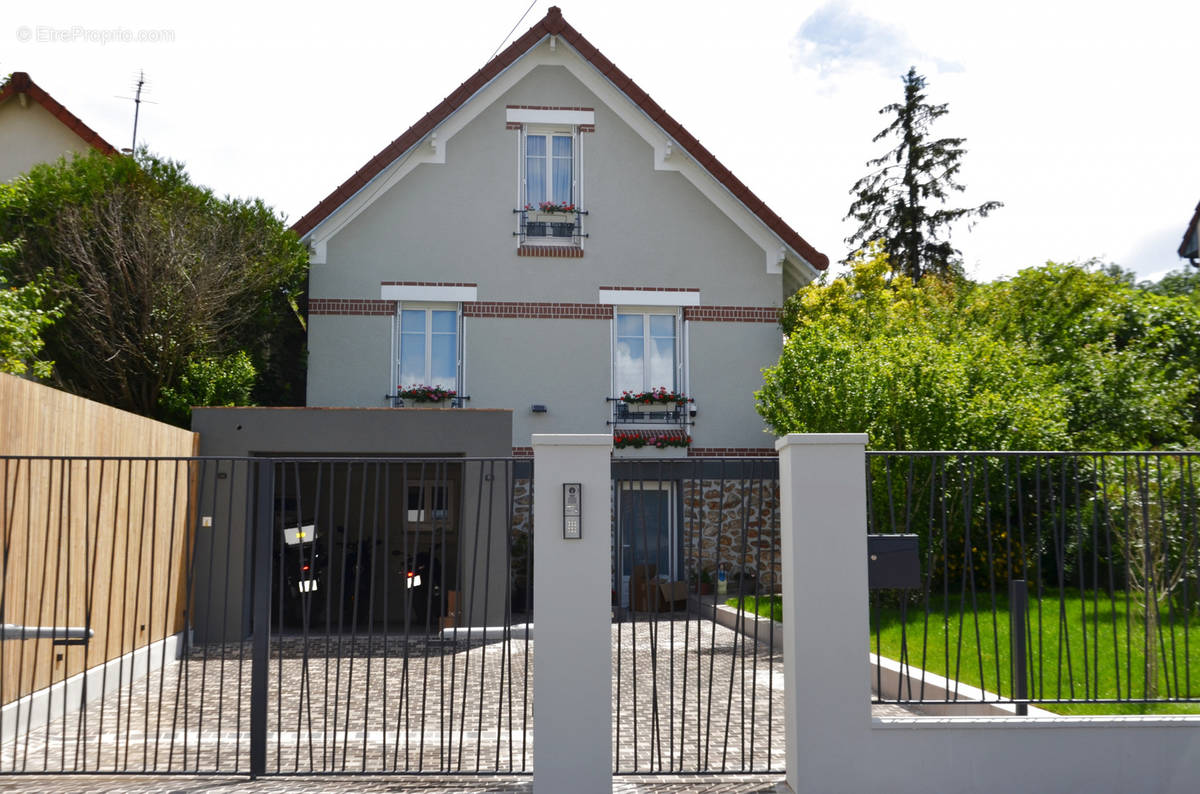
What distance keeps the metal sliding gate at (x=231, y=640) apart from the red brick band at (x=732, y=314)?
4.43m

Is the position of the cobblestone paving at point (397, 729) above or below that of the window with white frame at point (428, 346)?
below

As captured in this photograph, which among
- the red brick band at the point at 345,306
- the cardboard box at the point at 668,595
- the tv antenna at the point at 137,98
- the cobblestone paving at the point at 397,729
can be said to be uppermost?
the tv antenna at the point at 137,98

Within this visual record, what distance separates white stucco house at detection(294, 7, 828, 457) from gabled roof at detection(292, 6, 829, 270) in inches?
0.9

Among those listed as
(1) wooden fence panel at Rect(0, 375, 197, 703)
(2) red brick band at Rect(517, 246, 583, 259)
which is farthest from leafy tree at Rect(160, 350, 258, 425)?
(2) red brick band at Rect(517, 246, 583, 259)

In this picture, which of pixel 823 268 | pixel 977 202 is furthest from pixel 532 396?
pixel 977 202

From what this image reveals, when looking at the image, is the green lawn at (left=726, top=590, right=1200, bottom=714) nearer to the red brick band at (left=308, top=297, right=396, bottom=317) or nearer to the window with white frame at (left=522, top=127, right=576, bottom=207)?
the window with white frame at (left=522, top=127, right=576, bottom=207)

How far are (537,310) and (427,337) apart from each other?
5.82 ft

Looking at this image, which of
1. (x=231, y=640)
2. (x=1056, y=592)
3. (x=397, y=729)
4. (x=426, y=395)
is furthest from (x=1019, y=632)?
(x=426, y=395)

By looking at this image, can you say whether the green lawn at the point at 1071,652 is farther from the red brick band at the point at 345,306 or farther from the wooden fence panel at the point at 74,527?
the red brick band at the point at 345,306

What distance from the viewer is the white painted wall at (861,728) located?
5.54 metres

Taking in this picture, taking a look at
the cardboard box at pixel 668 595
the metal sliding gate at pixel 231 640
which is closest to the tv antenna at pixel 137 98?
the metal sliding gate at pixel 231 640

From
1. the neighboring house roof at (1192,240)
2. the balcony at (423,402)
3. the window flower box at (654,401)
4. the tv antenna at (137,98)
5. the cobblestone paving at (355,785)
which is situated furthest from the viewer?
the neighboring house roof at (1192,240)

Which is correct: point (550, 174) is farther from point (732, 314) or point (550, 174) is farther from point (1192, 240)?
point (1192, 240)

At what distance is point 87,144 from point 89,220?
440cm
